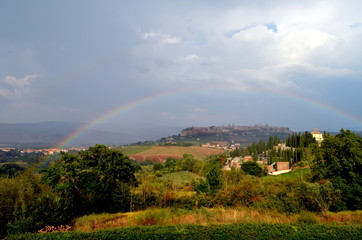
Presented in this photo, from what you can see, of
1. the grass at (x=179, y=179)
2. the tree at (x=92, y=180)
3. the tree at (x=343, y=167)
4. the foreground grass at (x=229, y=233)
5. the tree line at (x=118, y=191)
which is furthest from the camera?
the grass at (x=179, y=179)

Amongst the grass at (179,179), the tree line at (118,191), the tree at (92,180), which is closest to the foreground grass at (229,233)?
the tree line at (118,191)

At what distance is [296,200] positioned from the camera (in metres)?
10.7

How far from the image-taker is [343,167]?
1379 cm

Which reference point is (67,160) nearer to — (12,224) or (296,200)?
(12,224)

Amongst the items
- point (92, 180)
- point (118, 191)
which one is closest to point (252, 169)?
point (118, 191)

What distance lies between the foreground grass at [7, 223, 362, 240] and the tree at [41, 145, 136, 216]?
121 inches

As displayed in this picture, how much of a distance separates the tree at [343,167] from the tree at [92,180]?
12.3 meters

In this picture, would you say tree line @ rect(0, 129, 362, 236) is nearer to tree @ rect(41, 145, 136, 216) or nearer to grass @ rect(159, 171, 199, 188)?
tree @ rect(41, 145, 136, 216)

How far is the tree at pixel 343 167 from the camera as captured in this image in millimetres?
12664

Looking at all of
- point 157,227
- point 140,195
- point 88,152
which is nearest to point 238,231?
point 157,227

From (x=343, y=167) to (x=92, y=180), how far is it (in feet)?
50.6

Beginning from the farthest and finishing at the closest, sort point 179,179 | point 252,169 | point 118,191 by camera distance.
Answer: point 179,179 → point 252,169 → point 118,191

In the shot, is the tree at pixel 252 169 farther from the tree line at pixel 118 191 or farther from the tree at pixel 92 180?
the tree at pixel 92 180

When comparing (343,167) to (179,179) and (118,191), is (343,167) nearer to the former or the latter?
(118,191)
